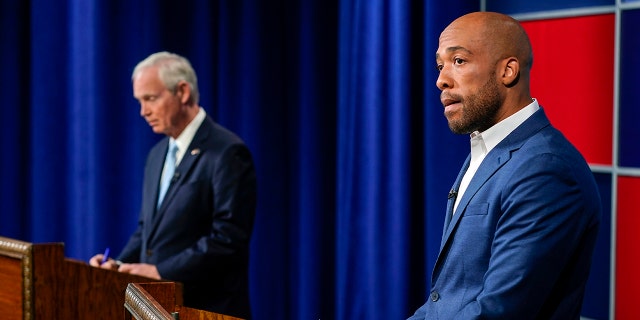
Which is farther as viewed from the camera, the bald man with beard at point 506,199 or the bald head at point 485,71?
the bald head at point 485,71

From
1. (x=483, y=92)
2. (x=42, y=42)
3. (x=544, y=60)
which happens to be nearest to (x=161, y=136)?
(x=42, y=42)

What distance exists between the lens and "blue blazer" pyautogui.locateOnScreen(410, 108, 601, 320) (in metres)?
1.95

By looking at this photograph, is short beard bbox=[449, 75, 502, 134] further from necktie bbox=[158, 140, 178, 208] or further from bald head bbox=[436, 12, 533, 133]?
necktie bbox=[158, 140, 178, 208]

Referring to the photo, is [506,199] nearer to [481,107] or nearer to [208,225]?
[481,107]

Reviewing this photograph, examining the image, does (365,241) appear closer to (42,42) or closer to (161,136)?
(161,136)

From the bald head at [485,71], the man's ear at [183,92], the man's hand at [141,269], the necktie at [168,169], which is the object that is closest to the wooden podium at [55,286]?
the man's hand at [141,269]

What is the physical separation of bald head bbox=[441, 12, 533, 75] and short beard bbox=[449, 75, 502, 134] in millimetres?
65

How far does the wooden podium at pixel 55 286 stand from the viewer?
2.82m

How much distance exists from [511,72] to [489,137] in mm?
149

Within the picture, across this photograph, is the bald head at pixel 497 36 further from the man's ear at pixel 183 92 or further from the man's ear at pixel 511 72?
the man's ear at pixel 183 92

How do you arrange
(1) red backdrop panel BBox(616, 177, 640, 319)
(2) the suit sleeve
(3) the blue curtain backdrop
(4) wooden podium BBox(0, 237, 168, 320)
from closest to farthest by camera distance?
(2) the suit sleeve, (4) wooden podium BBox(0, 237, 168, 320), (1) red backdrop panel BBox(616, 177, 640, 319), (3) the blue curtain backdrop

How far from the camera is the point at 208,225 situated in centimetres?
353

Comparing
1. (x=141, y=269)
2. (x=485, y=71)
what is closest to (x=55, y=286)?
(x=141, y=269)

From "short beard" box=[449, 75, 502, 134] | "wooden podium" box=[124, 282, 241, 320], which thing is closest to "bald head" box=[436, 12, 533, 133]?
"short beard" box=[449, 75, 502, 134]
